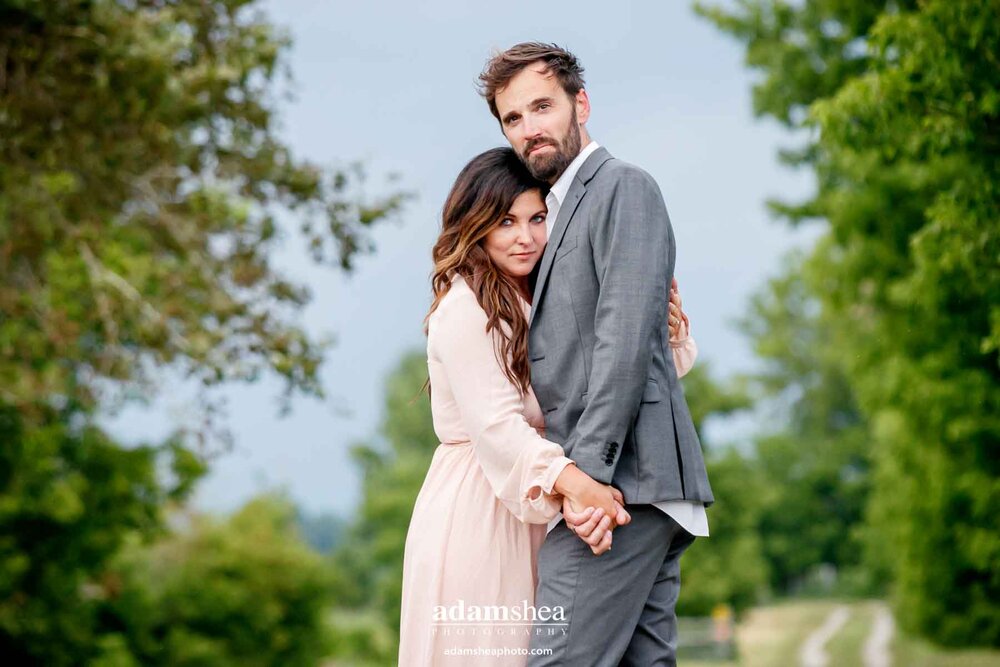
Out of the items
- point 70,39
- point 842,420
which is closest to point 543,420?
point 70,39

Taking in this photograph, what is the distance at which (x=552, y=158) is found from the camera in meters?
3.87

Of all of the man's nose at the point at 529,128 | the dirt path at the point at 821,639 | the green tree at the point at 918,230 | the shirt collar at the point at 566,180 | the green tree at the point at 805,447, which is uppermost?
the green tree at the point at 805,447

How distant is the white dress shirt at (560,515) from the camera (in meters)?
3.60

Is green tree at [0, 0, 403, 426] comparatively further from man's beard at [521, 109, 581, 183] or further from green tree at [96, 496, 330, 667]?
green tree at [96, 496, 330, 667]

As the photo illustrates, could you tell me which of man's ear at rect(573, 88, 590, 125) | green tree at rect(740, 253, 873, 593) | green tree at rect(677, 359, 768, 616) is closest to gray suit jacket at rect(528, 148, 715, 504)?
man's ear at rect(573, 88, 590, 125)

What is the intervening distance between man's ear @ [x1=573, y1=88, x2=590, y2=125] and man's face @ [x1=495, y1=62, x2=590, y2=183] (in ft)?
0.24

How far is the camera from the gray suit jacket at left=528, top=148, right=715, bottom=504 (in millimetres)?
3518

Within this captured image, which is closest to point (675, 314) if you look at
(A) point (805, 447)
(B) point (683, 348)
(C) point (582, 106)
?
(B) point (683, 348)

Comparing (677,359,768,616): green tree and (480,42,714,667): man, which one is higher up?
(677,359,768,616): green tree

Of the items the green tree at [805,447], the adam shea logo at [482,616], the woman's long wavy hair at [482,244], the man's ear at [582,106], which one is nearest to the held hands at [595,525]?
the adam shea logo at [482,616]

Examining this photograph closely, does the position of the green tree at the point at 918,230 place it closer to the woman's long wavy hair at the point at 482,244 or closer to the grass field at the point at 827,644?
the grass field at the point at 827,644

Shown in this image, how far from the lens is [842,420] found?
205 ft

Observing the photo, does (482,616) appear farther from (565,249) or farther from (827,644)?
(827,644)

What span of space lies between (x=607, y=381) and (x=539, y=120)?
83cm
